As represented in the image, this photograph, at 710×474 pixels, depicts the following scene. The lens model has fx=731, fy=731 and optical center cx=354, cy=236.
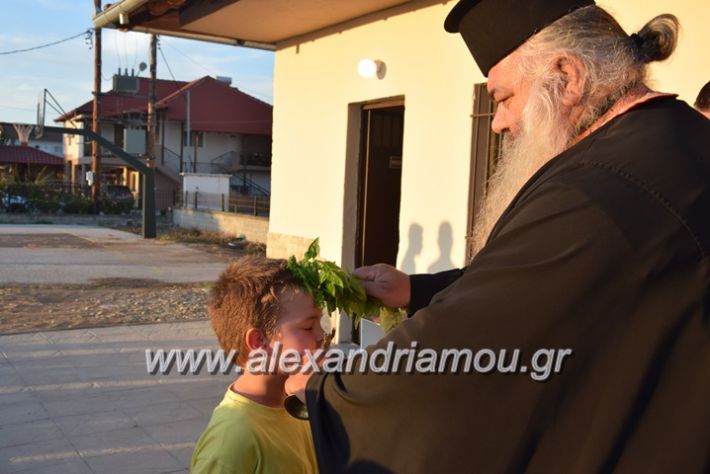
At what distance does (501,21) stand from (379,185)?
5557 mm

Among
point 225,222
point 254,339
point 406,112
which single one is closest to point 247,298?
point 254,339

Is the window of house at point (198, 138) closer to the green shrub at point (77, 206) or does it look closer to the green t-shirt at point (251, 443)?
the green shrub at point (77, 206)

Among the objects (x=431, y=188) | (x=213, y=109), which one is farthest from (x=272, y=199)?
(x=213, y=109)

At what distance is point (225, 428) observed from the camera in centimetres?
204

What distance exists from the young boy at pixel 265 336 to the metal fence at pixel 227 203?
2093 centimetres

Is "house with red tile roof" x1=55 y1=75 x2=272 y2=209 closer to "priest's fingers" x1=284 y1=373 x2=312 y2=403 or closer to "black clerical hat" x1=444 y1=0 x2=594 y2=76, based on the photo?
"black clerical hat" x1=444 y1=0 x2=594 y2=76

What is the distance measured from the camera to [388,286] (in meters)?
2.36

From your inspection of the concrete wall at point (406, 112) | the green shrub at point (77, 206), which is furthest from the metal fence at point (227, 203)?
the concrete wall at point (406, 112)

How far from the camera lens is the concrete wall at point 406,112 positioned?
448cm

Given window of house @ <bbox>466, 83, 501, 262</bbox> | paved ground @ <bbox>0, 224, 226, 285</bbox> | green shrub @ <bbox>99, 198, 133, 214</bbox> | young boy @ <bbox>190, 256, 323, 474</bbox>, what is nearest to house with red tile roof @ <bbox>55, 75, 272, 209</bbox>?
green shrub @ <bbox>99, 198, 133, 214</bbox>

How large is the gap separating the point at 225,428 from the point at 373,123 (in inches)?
225

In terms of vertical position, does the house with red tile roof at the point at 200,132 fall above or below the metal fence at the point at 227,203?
above

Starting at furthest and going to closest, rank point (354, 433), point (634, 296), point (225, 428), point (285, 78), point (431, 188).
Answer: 1. point (285, 78)
2. point (431, 188)
3. point (225, 428)
4. point (354, 433)
5. point (634, 296)

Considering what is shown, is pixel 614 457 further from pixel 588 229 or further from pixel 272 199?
pixel 272 199
